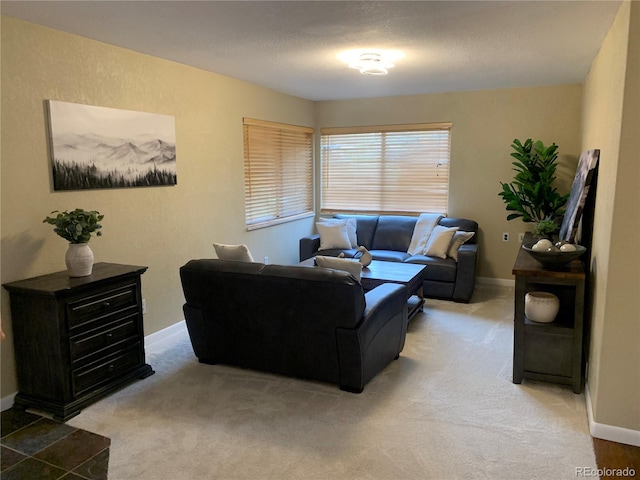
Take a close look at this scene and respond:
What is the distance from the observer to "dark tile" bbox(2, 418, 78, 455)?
2609 mm

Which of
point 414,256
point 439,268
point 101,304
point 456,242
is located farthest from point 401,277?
point 101,304

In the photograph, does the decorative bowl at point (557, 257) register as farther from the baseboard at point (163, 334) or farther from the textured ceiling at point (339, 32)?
the baseboard at point (163, 334)

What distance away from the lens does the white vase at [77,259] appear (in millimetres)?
3045

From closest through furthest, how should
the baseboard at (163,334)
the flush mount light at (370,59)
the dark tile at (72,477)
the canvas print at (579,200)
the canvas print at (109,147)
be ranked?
the dark tile at (72,477)
the canvas print at (109,147)
the canvas print at (579,200)
the flush mount light at (370,59)
the baseboard at (163,334)

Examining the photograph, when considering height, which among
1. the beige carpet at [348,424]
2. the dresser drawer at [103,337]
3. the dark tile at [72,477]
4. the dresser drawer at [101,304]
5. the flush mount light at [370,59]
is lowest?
the dark tile at [72,477]

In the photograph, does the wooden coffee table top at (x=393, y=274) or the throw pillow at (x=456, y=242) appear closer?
the wooden coffee table top at (x=393, y=274)

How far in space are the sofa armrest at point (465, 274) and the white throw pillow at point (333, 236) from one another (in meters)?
1.40

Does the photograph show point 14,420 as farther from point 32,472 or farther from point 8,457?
point 32,472

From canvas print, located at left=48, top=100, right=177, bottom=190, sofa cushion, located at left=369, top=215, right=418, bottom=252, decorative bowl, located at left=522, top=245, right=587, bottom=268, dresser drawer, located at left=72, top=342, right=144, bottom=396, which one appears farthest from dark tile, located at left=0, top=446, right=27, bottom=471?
sofa cushion, located at left=369, top=215, right=418, bottom=252

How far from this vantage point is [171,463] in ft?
8.00

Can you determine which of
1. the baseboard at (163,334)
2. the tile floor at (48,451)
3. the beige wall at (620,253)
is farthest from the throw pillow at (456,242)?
the tile floor at (48,451)

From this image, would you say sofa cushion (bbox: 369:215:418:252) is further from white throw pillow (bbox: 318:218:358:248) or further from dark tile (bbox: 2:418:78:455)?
dark tile (bbox: 2:418:78:455)

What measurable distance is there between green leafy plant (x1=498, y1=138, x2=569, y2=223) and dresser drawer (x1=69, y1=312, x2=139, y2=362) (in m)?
4.01

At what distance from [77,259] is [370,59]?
256cm
